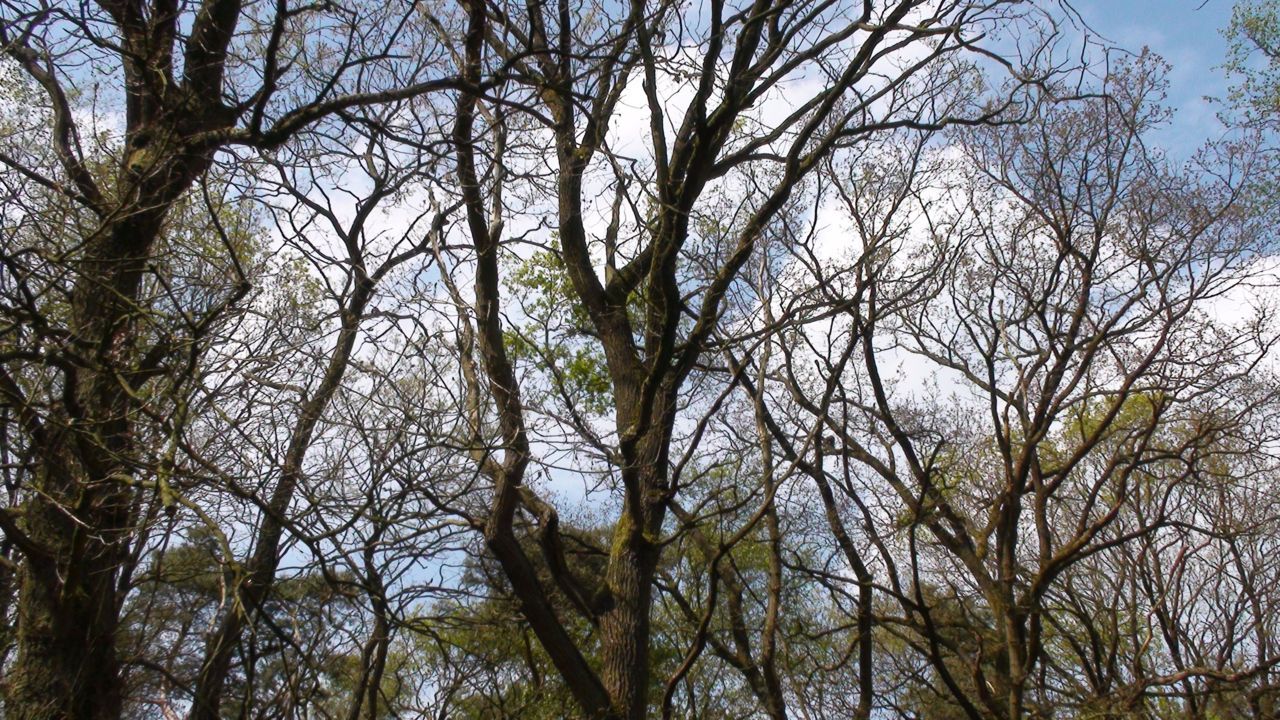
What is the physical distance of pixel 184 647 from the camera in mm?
10016

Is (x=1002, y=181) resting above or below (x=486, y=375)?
above

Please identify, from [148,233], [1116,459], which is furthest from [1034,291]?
[148,233]

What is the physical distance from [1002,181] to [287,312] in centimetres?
751

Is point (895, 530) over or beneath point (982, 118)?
beneath

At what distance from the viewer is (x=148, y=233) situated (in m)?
4.91

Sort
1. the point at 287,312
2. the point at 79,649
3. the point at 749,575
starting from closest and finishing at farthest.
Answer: the point at 79,649 → the point at 287,312 → the point at 749,575

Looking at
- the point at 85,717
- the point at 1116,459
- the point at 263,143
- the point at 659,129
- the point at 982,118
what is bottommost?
the point at 85,717

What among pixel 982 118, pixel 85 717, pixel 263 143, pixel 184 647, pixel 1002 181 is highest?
pixel 1002 181

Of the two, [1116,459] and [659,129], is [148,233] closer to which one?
[659,129]

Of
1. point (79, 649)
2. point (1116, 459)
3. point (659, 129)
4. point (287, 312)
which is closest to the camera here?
point (79, 649)

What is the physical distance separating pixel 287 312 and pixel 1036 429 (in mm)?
6639

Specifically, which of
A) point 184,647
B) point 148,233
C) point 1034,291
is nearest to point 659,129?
point 148,233

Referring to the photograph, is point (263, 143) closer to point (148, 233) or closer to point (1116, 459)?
point (148, 233)

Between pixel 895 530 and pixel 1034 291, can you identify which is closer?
pixel 895 530
